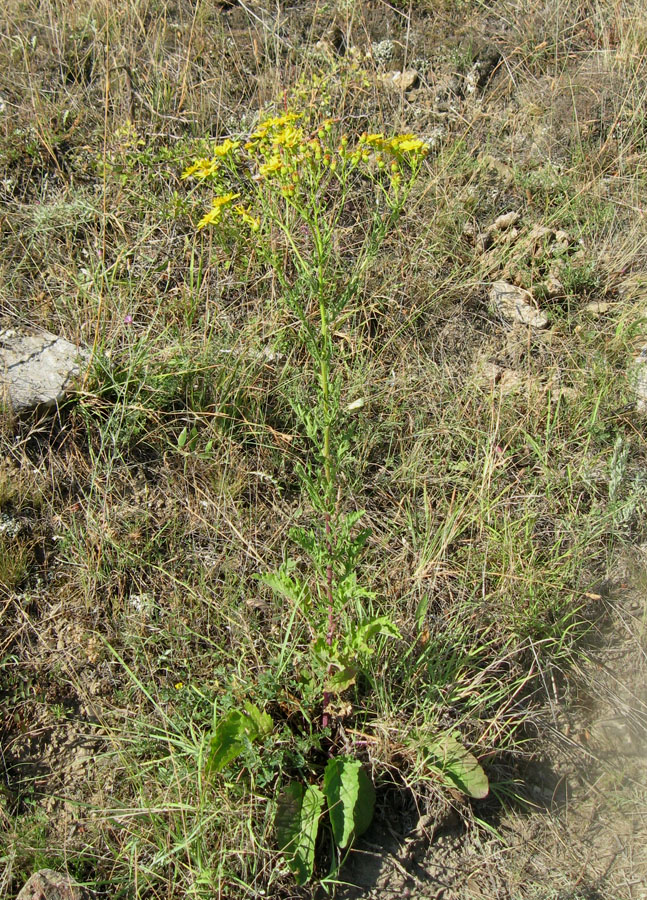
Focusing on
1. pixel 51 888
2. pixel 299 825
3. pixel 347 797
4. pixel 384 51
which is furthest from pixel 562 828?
pixel 384 51

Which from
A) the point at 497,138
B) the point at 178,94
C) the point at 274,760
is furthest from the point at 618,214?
the point at 274,760

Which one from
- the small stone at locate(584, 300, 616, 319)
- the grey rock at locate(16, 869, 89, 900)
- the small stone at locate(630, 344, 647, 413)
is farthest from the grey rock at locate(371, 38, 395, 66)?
the grey rock at locate(16, 869, 89, 900)

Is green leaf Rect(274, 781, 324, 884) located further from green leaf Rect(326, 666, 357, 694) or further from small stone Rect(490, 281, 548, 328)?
small stone Rect(490, 281, 548, 328)

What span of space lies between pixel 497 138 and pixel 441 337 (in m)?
1.33

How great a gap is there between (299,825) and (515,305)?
2.27 meters

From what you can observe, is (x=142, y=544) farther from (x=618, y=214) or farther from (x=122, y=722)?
(x=618, y=214)

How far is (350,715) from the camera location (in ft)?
7.07

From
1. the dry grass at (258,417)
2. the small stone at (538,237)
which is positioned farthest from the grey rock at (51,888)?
the small stone at (538,237)

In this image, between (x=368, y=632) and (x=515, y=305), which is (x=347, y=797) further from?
(x=515, y=305)

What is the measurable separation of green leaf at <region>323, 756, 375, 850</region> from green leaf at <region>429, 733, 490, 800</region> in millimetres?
207

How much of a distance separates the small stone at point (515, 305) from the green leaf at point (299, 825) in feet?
6.90

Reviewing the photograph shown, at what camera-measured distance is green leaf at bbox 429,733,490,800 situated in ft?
6.79

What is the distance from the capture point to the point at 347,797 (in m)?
1.97

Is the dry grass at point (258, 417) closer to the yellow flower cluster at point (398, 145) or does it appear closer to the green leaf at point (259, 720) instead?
the green leaf at point (259, 720)
